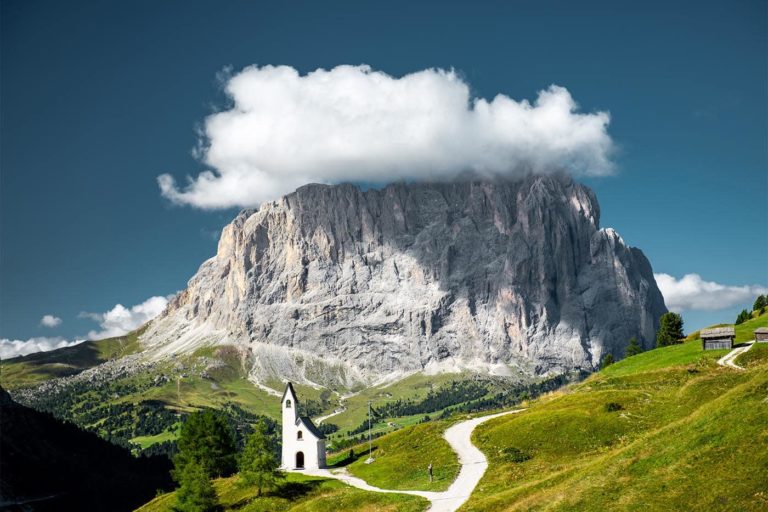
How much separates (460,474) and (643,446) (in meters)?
26.3

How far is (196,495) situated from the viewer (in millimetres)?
88125

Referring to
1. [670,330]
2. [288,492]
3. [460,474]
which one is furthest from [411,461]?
[670,330]

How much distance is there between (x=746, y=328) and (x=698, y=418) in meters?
70.8

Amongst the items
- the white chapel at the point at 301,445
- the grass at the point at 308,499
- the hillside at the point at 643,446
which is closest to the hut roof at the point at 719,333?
the hillside at the point at 643,446

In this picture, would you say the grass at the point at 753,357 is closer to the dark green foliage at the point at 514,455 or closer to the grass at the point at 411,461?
the dark green foliage at the point at 514,455

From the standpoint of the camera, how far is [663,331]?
479ft

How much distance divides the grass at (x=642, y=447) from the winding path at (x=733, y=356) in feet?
6.10

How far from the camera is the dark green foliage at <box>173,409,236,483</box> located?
116312 millimetres

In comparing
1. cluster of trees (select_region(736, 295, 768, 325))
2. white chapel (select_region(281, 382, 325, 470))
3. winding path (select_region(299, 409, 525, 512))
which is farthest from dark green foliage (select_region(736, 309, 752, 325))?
white chapel (select_region(281, 382, 325, 470))

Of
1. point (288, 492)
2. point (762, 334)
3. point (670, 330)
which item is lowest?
point (288, 492)

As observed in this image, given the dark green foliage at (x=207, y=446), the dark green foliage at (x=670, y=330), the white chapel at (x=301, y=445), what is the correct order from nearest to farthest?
the white chapel at (x=301, y=445) < the dark green foliage at (x=207, y=446) < the dark green foliage at (x=670, y=330)

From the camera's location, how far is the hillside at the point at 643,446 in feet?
133

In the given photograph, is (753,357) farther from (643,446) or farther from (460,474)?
(460,474)

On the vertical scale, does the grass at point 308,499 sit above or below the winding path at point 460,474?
below
